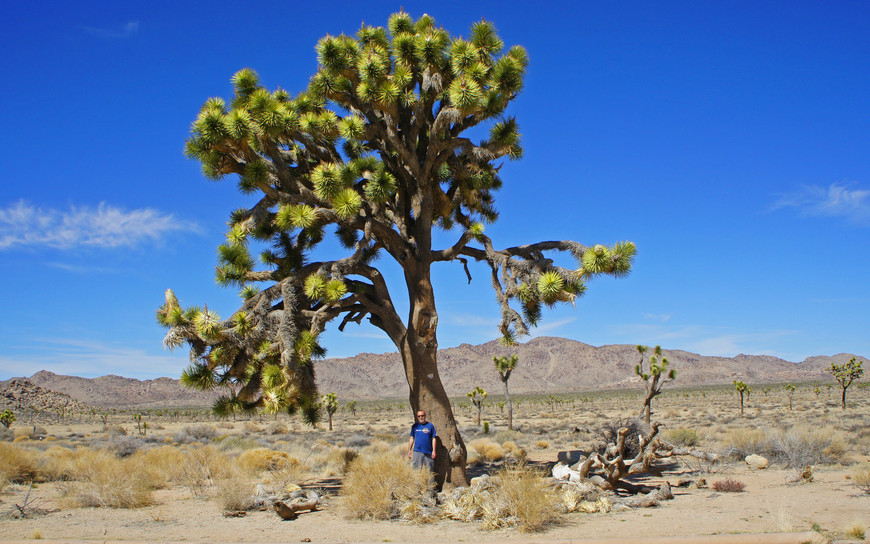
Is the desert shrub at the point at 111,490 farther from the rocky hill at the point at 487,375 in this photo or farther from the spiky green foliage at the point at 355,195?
the rocky hill at the point at 487,375

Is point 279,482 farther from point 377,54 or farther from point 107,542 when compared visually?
point 377,54

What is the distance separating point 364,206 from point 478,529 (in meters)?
5.53

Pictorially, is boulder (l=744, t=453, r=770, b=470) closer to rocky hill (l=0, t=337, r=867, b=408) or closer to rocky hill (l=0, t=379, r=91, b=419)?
rocky hill (l=0, t=379, r=91, b=419)

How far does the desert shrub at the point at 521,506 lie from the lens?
22.8 feet

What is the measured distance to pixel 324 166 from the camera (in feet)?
30.9

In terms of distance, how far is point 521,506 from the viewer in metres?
7.02

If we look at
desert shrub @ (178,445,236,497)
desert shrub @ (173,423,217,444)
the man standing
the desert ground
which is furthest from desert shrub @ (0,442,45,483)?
desert shrub @ (173,423,217,444)

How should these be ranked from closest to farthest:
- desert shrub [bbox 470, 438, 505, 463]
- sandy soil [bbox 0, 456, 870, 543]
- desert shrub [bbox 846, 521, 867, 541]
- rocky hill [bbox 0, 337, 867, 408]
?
desert shrub [bbox 846, 521, 867, 541]
sandy soil [bbox 0, 456, 870, 543]
desert shrub [bbox 470, 438, 505, 463]
rocky hill [bbox 0, 337, 867, 408]

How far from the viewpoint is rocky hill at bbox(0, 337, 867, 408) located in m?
135

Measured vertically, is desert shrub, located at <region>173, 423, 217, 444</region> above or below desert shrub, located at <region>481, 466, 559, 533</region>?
below

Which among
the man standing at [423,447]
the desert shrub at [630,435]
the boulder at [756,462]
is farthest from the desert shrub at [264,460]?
the boulder at [756,462]

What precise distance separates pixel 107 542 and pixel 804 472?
1097 centimetres

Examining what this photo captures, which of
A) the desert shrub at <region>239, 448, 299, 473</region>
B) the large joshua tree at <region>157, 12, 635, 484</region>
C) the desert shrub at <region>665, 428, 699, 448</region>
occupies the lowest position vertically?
the desert shrub at <region>239, 448, 299, 473</region>

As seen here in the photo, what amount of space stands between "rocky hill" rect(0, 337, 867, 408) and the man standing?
120056mm
